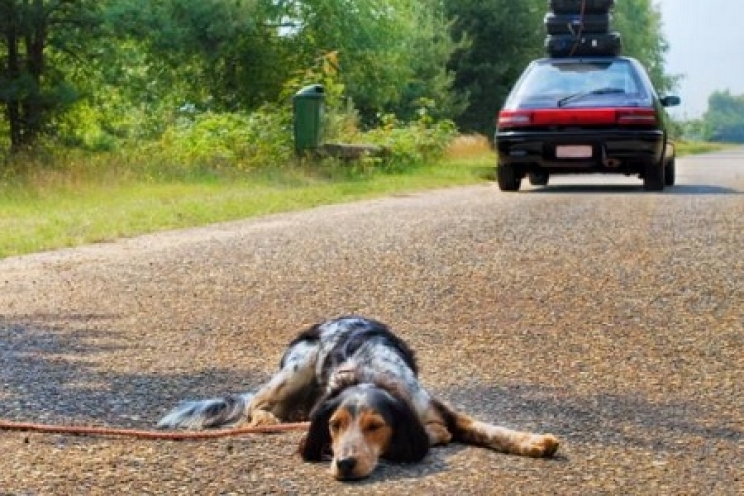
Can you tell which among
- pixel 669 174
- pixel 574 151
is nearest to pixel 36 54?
pixel 574 151

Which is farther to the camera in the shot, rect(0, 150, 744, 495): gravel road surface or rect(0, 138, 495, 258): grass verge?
rect(0, 138, 495, 258): grass verge

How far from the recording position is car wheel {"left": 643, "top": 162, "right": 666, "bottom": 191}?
19600 millimetres

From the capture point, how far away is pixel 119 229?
14375mm

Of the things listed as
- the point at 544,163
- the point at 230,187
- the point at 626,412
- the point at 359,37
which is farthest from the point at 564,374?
the point at 359,37

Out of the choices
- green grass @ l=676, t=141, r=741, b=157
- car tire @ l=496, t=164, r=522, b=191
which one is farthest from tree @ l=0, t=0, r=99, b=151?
green grass @ l=676, t=141, r=741, b=157

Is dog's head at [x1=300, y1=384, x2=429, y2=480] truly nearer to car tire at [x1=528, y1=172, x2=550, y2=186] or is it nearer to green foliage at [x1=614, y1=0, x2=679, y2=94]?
car tire at [x1=528, y1=172, x2=550, y2=186]

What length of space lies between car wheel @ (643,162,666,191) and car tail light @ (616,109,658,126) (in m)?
0.67

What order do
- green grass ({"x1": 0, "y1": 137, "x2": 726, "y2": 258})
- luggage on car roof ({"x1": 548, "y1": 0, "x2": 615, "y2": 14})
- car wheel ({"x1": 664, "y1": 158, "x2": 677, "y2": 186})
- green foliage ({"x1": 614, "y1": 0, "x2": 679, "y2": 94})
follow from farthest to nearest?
green foliage ({"x1": 614, "y1": 0, "x2": 679, "y2": 94}) < luggage on car roof ({"x1": 548, "y1": 0, "x2": 615, "y2": 14}) < car wheel ({"x1": 664, "y1": 158, "x2": 677, "y2": 186}) < green grass ({"x1": 0, "y1": 137, "x2": 726, "y2": 258})

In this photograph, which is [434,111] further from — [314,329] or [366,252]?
[314,329]

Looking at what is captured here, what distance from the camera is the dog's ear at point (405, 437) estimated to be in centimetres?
521

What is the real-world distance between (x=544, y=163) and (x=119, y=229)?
21.9 ft

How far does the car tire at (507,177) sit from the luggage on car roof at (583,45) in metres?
7.31

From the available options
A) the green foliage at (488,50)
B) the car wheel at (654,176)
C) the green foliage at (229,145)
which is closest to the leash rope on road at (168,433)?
the car wheel at (654,176)

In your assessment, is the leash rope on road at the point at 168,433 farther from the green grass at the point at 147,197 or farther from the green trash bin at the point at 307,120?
the green trash bin at the point at 307,120
